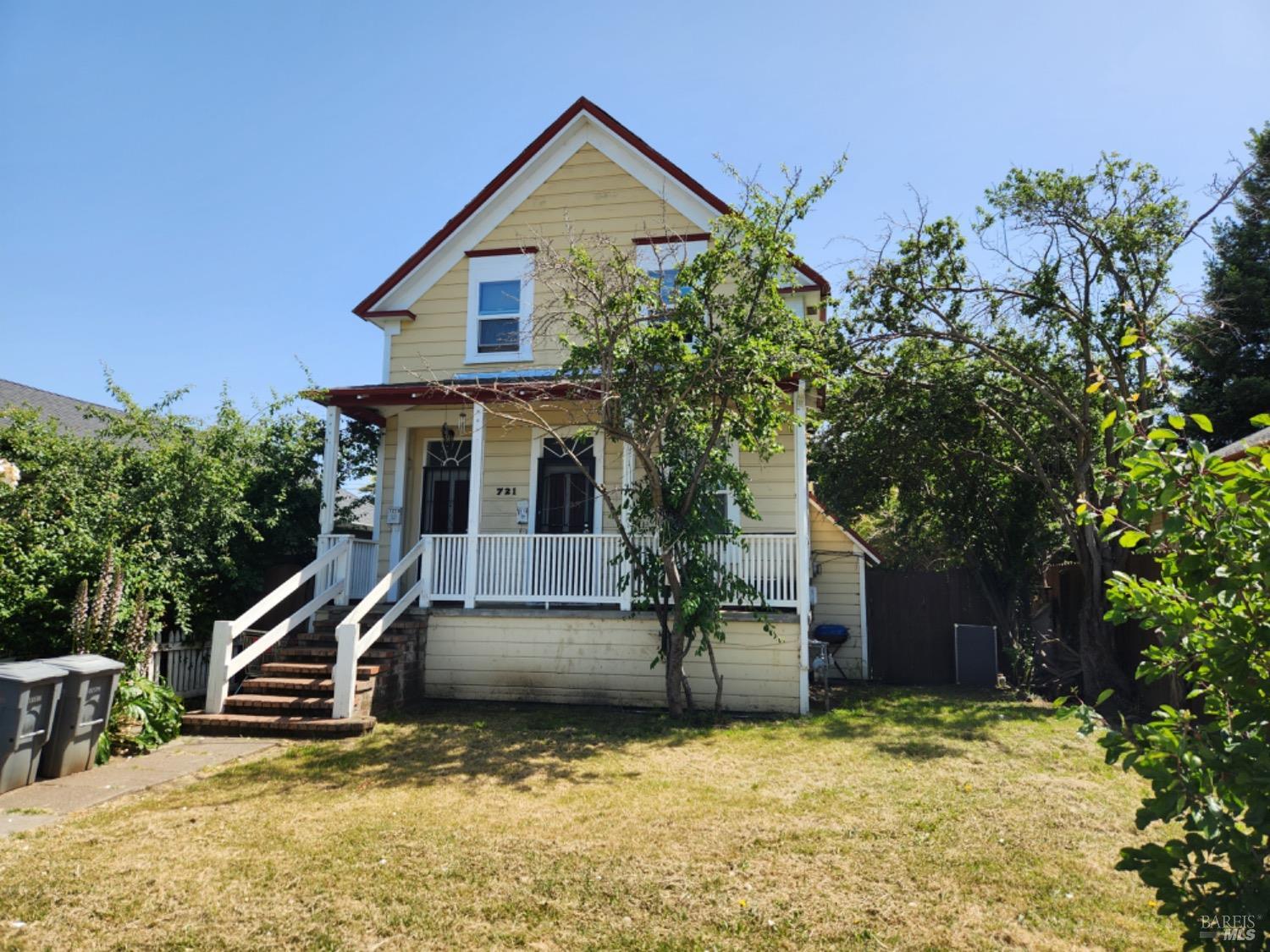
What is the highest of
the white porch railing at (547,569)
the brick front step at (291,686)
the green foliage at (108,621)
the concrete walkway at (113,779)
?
the white porch railing at (547,569)

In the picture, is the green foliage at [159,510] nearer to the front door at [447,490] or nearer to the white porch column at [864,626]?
the front door at [447,490]

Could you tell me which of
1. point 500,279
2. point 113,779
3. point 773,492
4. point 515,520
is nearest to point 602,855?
point 113,779

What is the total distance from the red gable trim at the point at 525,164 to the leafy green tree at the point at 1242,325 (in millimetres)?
12797

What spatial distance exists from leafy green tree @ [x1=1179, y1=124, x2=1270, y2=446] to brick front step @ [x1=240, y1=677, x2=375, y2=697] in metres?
18.5

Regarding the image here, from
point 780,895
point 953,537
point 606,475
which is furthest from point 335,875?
point 953,537

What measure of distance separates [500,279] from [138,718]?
8.00 m

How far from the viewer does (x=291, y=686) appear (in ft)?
29.8

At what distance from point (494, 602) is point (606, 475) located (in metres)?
2.51

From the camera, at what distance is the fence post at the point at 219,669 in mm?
8734

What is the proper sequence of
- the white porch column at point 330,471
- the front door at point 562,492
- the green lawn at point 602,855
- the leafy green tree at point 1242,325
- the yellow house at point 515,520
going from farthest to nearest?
the leafy green tree at point 1242,325
the front door at point 562,492
the white porch column at point 330,471
the yellow house at point 515,520
the green lawn at point 602,855

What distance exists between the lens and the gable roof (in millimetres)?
12180

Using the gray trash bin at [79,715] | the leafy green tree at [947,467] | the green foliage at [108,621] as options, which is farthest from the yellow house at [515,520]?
the gray trash bin at [79,715]

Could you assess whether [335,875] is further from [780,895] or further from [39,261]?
[39,261]

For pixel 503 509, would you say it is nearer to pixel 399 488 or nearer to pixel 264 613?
pixel 399 488
